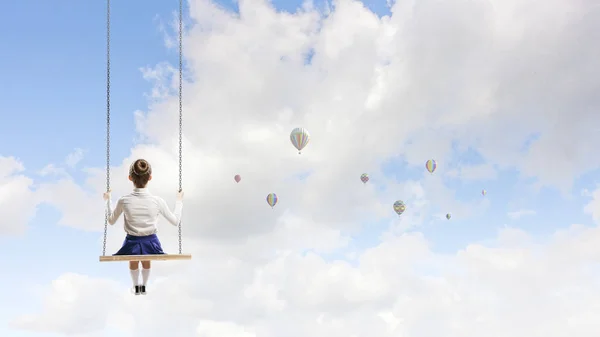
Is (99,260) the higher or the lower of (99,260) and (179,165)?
the lower

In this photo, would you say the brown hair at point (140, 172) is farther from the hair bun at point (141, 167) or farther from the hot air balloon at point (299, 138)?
the hot air balloon at point (299, 138)

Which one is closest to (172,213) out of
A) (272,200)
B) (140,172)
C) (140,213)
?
(140,213)

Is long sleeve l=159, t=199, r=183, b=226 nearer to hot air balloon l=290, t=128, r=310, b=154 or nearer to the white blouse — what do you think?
the white blouse

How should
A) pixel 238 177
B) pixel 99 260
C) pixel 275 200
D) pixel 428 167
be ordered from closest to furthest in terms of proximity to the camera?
pixel 99 260 < pixel 238 177 < pixel 275 200 < pixel 428 167

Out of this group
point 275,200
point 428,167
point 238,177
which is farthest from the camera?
point 428,167

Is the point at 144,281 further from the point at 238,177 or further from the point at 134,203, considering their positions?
the point at 238,177

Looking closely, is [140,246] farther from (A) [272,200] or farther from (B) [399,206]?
(B) [399,206]

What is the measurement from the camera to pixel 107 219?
15508 millimetres

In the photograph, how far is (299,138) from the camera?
60875 millimetres

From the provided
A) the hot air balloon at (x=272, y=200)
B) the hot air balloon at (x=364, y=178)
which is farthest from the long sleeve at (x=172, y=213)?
the hot air balloon at (x=364, y=178)

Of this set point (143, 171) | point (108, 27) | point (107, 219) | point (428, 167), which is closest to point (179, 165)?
point (143, 171)

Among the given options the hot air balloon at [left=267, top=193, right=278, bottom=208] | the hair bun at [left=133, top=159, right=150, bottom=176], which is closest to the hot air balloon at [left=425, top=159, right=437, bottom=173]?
the hot air balloon at [left=267, top=193, right=278, bottom=208]

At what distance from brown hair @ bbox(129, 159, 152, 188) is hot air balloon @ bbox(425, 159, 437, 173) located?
59.1 metres

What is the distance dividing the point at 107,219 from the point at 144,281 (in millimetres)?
1555
